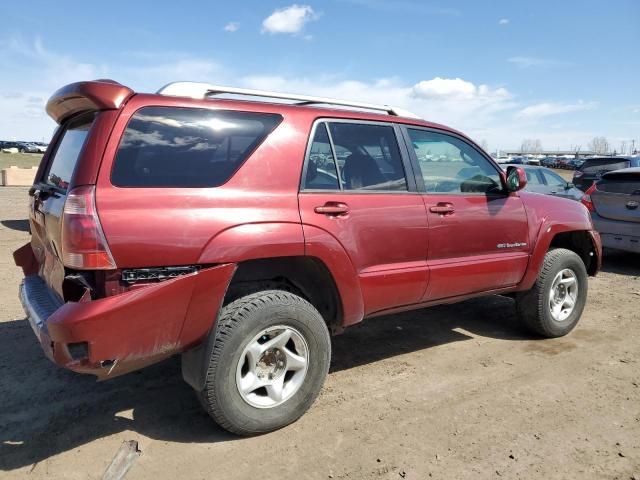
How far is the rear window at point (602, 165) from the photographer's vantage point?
45.8ft

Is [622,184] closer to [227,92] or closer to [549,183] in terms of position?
[549,183]

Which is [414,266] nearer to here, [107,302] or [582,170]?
[107,302]

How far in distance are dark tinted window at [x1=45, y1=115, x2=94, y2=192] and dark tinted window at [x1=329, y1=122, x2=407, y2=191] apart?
1.51 meters

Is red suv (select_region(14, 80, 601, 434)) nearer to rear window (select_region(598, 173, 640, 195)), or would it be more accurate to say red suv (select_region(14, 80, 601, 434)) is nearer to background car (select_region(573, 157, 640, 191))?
rear window (select_region(598, 173, 640, 195))

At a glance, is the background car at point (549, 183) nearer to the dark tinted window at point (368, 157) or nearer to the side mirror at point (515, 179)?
the side mirror at point (515, 179)

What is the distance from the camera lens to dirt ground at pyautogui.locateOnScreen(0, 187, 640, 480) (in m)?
2.71

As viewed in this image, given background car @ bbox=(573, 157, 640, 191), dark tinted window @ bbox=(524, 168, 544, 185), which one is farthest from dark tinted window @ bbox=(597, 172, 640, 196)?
background car @ bbox=(573, 157, 640, 191)

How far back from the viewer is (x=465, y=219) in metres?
3.88

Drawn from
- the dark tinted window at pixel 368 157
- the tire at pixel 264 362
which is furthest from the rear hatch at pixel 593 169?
the tire at pixel 264 362

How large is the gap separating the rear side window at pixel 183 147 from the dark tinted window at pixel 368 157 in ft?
2.11

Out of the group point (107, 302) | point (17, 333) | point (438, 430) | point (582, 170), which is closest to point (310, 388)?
point (438, 430)

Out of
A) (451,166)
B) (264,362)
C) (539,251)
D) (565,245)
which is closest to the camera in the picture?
(264,362)

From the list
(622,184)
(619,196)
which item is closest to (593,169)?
(622,184)

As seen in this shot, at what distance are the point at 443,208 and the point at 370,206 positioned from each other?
70 cm
